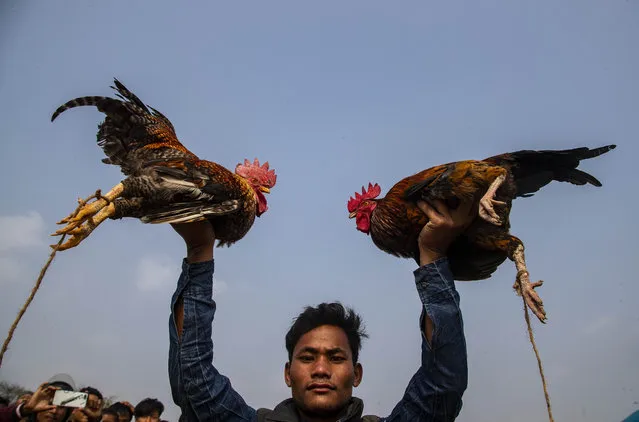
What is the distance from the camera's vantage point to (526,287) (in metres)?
2.41

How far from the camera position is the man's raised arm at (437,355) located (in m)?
2.02

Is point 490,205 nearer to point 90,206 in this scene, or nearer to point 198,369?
point 198,369

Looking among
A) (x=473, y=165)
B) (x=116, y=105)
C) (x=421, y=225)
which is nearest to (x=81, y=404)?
(x=116, y=105)

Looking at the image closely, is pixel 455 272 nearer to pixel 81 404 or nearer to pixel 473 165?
pixel 473 165

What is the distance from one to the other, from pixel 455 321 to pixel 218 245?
5.00 ft

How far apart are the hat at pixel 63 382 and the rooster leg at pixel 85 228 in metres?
2.70

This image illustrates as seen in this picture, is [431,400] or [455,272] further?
[455,272]

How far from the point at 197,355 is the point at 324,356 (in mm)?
552

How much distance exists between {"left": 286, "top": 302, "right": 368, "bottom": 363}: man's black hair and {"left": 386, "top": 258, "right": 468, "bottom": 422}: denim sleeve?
484mm

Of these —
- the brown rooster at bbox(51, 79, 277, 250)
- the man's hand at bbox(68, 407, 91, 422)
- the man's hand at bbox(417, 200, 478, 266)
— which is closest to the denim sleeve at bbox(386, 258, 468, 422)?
the man's hand at bbox(417, 200, 478, 266)


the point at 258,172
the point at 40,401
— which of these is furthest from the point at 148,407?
the point at 258,172

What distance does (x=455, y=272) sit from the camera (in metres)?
2.89

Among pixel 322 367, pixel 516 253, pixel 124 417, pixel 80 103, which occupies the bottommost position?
pixel 124 417

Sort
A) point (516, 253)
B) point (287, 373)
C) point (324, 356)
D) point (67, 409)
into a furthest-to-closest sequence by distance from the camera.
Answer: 1. point (67, 409)
2. point (516, 253)
3. point (287, 373)
4. point (324, 356)
